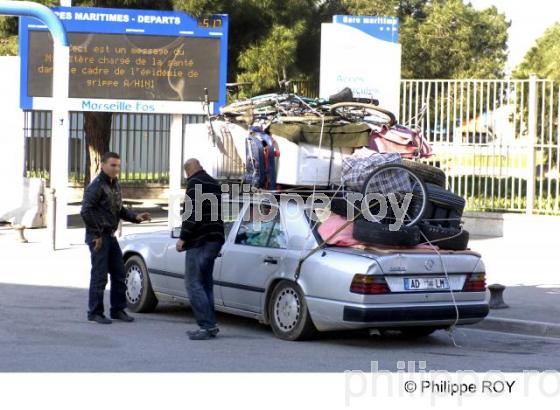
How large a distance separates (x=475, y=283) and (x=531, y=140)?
1247 centimetres

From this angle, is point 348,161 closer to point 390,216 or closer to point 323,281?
point 390,216

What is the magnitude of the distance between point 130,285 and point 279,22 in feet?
54.2

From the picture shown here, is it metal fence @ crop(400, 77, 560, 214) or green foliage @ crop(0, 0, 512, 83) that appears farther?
green foliage @ crop(0, 0, 512, 83)

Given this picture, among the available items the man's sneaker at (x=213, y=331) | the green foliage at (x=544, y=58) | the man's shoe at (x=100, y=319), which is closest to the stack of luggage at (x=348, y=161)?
the man's sneaker at (x=213, y=331)

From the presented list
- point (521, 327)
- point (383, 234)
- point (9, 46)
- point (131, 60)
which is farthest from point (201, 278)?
point (9, 46)

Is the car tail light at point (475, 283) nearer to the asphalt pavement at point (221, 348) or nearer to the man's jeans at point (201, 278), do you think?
the asphalt pavement at point (221, 348)

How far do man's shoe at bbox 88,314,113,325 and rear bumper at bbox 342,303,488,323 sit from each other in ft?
9.69

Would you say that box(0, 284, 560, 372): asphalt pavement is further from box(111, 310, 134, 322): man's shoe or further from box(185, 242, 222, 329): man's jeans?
box(185, 242, 222, 329): man's jeans

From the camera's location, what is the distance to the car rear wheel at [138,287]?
40.7 feet

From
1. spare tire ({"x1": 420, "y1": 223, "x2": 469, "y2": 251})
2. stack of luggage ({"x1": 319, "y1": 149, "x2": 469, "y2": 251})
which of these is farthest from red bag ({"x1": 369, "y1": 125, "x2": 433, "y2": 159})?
spare tire ({"x1": 420, "y1": 223, "x2": 469, "y2": 251})

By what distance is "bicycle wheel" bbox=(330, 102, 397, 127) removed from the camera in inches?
472

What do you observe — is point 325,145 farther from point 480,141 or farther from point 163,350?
point 480,141
